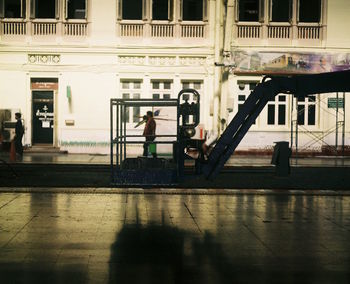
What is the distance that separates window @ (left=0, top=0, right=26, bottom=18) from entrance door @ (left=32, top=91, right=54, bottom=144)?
12.7 ft

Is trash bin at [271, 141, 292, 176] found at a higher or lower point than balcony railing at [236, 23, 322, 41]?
lower

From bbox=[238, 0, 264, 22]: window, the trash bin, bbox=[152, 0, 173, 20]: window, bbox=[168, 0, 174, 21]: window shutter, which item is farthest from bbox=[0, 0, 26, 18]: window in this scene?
the trash bin

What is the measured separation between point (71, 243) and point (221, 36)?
20.2 metres

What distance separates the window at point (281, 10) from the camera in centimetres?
2743

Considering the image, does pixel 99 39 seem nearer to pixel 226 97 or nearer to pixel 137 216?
pixel 226 97

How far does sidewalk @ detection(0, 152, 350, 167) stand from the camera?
2150 cm

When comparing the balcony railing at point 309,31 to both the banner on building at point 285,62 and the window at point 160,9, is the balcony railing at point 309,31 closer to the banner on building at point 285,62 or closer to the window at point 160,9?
the banner on building at point 285,62

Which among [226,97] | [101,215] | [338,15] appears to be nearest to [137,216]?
[101,215]

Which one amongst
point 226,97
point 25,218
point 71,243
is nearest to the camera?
point 71,243

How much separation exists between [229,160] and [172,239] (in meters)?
15.9

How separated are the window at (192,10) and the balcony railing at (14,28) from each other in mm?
7725

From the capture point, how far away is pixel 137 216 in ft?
32.3

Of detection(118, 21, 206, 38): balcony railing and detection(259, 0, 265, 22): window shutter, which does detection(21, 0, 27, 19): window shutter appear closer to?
detection(118, 21, 206, 38): balcony railing

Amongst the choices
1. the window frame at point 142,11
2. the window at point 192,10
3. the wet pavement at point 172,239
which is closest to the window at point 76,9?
the window frame at point 142,11
